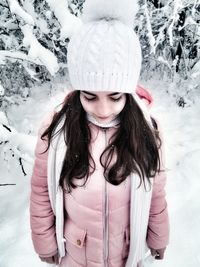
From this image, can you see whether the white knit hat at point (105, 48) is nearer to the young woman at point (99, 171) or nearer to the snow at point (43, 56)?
the young woman at point (99, 171)

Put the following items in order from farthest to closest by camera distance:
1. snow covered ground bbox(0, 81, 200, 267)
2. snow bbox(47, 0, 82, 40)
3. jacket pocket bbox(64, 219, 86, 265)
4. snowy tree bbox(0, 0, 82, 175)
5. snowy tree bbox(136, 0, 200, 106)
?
snowy tree bbox(136, 0, 200, 106) → snow covered ground bbox(0, 81, 200, 267) → snowy tree bbox(0, 0, 82, 175) → snow bbox(47, 0, 82, 40) → jacket pocket bbox(64, 219, 86, 265)

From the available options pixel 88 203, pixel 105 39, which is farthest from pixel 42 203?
pixel 105 39

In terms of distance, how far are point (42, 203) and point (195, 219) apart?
1.84 m

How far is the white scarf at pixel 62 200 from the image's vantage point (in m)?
1.56

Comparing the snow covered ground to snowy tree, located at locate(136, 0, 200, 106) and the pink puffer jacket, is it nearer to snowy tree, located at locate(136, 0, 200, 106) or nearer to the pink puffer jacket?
snowy tree, located at locate(136, 0, 200, 106)

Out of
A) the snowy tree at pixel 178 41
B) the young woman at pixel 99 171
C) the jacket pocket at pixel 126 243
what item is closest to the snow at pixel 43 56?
the young woman at pixel 99 171

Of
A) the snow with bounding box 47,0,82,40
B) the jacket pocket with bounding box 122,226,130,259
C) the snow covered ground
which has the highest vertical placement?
the snow with bounding box 47,0,82,40

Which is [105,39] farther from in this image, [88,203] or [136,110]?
[88,203]

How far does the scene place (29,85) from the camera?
6.83 meters

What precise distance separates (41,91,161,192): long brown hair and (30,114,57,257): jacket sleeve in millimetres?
112

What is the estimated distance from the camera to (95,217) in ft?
5.25

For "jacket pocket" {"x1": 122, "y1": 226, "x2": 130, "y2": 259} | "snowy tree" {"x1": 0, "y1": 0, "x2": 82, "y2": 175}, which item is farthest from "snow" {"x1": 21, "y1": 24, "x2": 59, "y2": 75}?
"jacket pocket" {"x1": 122, "y1": 226, "x2": 130, "y2": 259}

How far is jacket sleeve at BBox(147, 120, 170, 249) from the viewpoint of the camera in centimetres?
170

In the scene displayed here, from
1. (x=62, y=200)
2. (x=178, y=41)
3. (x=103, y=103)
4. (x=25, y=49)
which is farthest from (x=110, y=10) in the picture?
(x=178, y=41)
